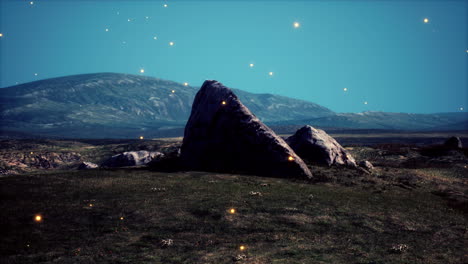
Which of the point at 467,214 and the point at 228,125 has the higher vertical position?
the point at 228,125

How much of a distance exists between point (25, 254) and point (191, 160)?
20.5 metres

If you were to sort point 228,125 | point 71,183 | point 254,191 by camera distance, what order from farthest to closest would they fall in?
point 228,125 → point 71,183 → point 254,191

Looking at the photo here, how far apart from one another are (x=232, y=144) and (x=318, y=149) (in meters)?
10.7

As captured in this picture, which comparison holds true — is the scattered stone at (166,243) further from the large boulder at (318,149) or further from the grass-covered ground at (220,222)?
the large boulder at (318,149)

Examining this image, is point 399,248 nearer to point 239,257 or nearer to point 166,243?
point 239,257

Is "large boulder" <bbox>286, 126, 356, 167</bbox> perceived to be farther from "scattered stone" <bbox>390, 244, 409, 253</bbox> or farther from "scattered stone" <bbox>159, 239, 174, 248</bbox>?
"scattered stone" <bbox>159, 239, 174, 248</bbox>

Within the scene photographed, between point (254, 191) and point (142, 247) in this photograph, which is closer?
point (142, 247)

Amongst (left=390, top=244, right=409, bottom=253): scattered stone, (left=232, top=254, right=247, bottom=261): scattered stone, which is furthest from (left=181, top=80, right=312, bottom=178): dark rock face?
(left=232, top=254, right=247, bottom=261): scattered stone

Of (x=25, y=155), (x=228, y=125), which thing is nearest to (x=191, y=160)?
(x=228, y=125)

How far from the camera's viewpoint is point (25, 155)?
55.6 meters

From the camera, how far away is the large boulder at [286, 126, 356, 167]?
36.7 meters

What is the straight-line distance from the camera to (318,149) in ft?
122

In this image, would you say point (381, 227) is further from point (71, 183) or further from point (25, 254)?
point (71, 183)

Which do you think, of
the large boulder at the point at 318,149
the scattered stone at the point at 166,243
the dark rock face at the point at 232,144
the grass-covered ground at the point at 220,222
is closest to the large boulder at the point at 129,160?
the dark rock face at the point at 232,144
